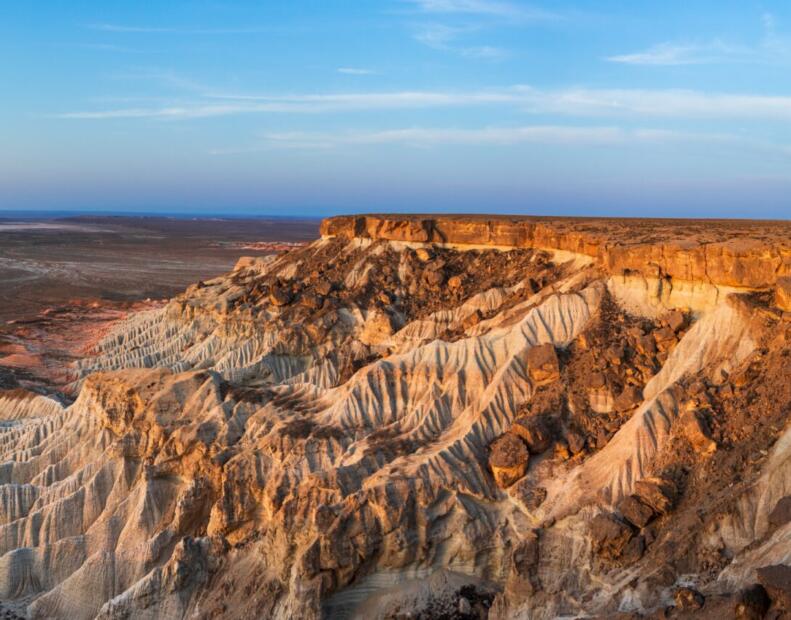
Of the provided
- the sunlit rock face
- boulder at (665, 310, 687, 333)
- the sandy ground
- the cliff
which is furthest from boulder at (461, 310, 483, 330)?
the sandy ground

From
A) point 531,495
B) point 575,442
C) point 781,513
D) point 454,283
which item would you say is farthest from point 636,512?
point 454,283

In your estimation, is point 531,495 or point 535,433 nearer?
point 531,495

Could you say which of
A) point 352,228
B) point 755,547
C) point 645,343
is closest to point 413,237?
point 352,228

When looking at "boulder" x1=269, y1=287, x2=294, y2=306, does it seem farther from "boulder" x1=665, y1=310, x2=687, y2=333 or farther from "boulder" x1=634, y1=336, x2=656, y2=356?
"boulder" x1=665, y1=310, x2=687, y2=333

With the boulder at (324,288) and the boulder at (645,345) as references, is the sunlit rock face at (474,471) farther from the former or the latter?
the boulder at (324,288)

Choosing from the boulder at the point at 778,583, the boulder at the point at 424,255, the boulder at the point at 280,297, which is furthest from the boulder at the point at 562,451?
→ the boulder at the point at 280,297

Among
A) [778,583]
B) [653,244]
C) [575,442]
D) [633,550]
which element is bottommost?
[633,550]

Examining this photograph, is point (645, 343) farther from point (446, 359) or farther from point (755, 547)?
point (755, 547)

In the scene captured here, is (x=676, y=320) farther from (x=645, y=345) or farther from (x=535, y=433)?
(x=535, y=433)
